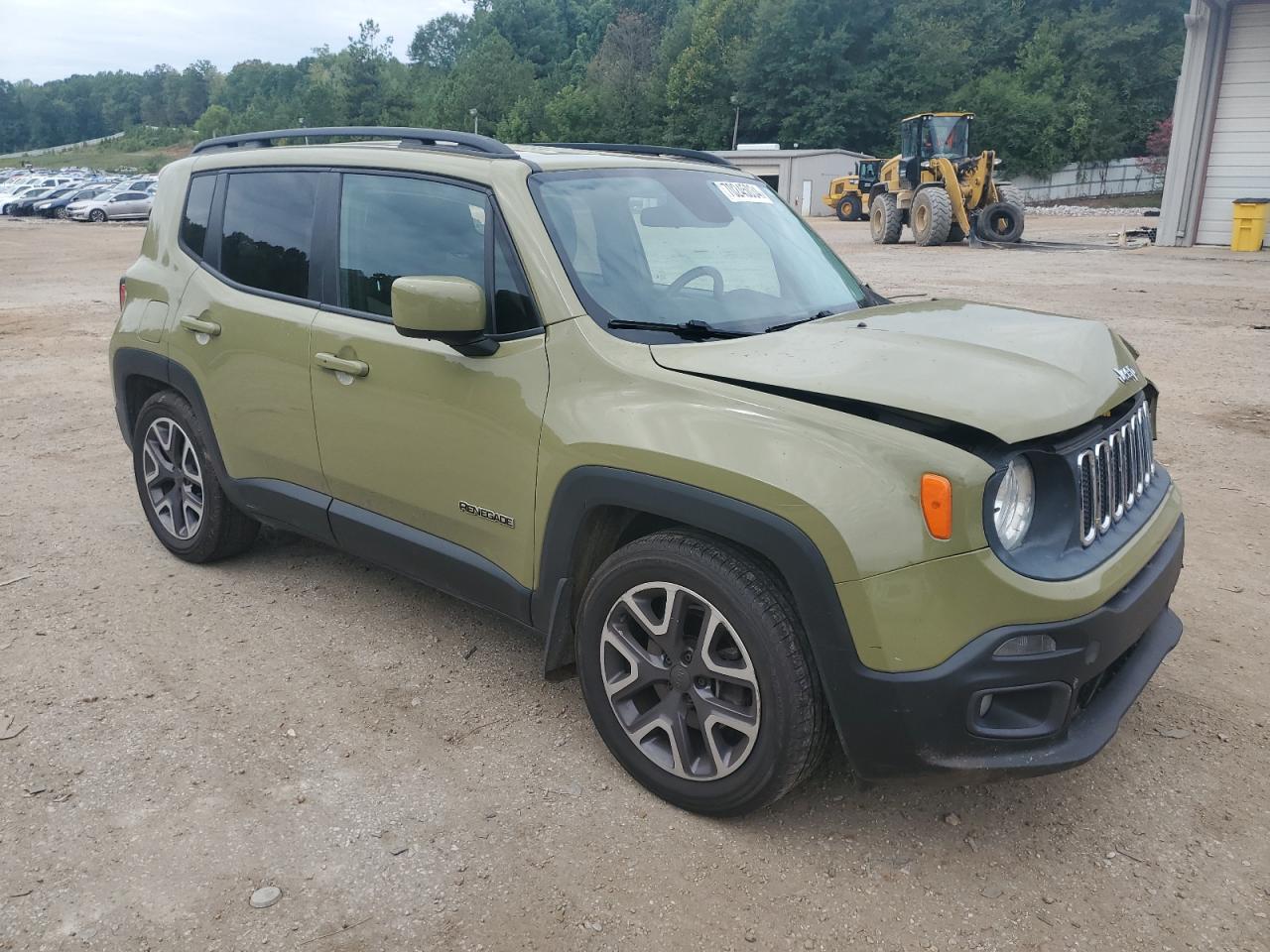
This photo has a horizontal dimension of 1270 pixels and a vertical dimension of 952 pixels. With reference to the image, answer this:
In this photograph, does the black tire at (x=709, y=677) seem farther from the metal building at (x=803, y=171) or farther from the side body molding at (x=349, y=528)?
the metal building at (x=803, y=171)

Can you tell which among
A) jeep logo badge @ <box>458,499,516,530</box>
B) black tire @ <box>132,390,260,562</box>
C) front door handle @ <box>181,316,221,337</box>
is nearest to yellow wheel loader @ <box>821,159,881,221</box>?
black tire @ <box>132,390,260,562</box>

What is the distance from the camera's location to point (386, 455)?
354 centimetres

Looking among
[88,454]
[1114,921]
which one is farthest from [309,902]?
[88,454]

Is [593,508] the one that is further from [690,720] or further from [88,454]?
[88,454]

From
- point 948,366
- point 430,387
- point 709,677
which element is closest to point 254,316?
point 430,387

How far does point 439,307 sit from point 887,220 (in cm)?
2485

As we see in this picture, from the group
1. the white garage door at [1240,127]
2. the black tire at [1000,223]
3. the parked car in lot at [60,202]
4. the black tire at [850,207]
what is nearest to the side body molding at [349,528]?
the black tire at [1000,223]

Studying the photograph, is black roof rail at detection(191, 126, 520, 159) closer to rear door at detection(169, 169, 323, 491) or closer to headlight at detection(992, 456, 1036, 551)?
rear door at detection(169, 169, 323, 491)

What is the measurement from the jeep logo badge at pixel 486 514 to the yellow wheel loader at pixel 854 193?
38608mm

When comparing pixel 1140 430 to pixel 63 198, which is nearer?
pixel 1140 430

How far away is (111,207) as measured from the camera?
4131 cm

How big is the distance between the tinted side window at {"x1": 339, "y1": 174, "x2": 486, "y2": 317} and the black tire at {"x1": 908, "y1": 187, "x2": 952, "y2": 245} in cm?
2231

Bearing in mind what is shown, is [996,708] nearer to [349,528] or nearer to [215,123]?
[349,528]

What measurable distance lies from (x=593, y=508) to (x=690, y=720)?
2.15ft
